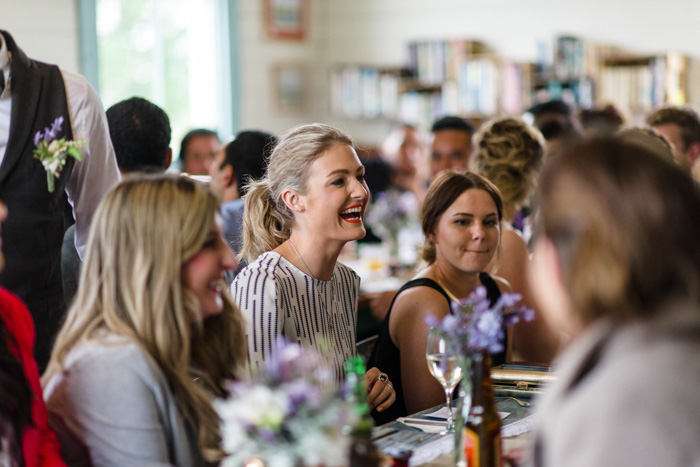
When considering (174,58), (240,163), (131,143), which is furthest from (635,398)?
(174,58)

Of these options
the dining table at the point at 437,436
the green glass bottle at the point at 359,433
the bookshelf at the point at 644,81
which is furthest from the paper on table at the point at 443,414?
the bookshelf at the point at 644,81

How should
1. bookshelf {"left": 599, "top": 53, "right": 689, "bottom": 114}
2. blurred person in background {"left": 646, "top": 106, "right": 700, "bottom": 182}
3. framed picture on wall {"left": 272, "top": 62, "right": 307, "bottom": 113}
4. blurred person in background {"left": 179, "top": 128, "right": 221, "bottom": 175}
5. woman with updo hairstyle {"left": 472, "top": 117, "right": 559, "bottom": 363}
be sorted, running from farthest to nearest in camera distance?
framed picture on wall {"left": 272, "top": 62, "right": 307, "bottom": 113} → bookshelf {"left": 599, "top": 53, "right": 689, "bottom": 114} → blurred person in background {"left": 179, "top": 128, "right": 221, "bottom": 175} → blurred person in background {"left": 646, "top": 106, "right": 700, "bottom": 182} → woman with updo hairstyle {"left": 472, "top": 117, "right": 559, "bottom": 363}

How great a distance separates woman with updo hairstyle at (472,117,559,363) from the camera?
3.21 metres

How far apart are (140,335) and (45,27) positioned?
4.61 m

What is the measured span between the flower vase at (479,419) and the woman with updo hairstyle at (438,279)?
92 cm

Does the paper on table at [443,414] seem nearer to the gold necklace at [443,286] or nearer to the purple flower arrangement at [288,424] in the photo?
the gold necklace at [443,286]

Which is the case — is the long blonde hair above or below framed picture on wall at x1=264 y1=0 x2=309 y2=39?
below

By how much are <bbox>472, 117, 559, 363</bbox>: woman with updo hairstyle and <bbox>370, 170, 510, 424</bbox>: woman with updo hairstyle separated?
→ 27cm

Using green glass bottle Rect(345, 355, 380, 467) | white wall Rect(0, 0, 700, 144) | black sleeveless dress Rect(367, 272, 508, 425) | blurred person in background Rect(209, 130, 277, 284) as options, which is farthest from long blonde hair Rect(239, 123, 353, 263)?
white wall Rect(0, 0, 700, 144)

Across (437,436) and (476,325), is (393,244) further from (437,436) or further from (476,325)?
(476,325)

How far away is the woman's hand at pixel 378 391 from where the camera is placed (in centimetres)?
221

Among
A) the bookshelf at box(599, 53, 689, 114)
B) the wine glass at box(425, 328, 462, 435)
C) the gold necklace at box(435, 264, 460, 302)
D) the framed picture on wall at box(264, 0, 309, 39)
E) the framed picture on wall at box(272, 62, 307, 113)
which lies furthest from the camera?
the framed picture on wall at box(272, 62, 307, 113)

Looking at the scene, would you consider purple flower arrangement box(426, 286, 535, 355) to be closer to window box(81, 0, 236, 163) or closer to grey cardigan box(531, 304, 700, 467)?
grey cardigan box(531, 304, 700, 467)

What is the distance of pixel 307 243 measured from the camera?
7.68 feet
